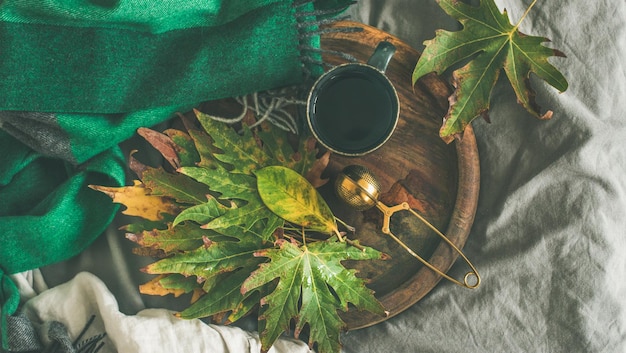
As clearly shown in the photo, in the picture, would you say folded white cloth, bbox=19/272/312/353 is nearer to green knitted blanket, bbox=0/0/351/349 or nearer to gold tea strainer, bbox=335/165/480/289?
green knitted blanket, bbox=0/0/351/349

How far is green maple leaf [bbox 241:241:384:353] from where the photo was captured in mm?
639

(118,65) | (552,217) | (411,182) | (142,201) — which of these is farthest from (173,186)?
(552,217)

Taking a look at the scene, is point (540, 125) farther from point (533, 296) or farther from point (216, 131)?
point (216, 131)

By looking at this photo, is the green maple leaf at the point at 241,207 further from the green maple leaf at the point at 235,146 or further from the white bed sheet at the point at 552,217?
the white bed sheet at the point at 552,217

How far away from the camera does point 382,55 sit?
2.10 feet

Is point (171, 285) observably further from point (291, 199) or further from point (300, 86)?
point (300, 86)

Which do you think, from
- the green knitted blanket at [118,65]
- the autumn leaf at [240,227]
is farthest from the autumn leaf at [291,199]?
the green knitted blanket at [118,65]

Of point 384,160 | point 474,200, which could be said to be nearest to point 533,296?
point 474,200

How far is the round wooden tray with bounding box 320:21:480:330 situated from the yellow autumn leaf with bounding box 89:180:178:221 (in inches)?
7.4

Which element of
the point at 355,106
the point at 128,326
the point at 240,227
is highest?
the point at 355,106

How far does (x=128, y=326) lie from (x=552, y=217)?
1.70 ft

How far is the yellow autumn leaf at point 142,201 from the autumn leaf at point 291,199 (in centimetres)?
12

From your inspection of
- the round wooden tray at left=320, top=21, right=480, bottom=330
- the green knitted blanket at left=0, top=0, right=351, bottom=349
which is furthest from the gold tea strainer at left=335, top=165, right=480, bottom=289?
the green knitted blanket at left=0, top=0, right=351, bottom=349

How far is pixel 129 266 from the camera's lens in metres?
0.77
